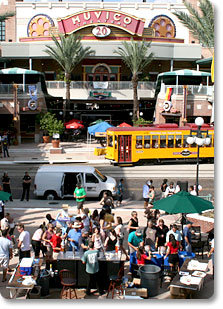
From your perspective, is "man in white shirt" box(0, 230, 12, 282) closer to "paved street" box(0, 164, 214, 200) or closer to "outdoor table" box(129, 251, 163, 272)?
"outdoor table" box(129, 251, 163, 272)

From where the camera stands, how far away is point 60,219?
1494 cm

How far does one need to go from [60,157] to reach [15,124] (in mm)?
7677

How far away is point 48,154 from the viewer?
3619 cm

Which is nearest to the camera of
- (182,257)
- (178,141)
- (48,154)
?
(182,257)

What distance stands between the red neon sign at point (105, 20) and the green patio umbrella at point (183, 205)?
36.0 meters

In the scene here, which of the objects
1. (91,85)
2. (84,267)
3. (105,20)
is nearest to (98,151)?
(91,85)

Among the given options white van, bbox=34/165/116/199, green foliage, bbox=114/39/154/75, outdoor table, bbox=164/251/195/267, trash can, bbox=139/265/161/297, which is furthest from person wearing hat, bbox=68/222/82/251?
green foliage, bbox=114/39/154/75

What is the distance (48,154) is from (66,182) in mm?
14703

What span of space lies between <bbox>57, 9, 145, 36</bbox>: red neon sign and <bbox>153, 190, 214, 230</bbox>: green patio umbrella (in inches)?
1417

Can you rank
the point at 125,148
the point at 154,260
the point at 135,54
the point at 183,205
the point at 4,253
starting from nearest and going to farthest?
the point at 4,253
the point at 154,260
the point at 183,205
the point at 125,148
the point at 135,54

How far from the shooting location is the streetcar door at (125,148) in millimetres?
30900

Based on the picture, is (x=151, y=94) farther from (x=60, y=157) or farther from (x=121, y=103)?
(x=60, y=157)

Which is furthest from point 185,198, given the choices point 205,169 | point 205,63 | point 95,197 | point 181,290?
point 205,63

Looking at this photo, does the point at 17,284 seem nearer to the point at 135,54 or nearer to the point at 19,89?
the point at 19,89
